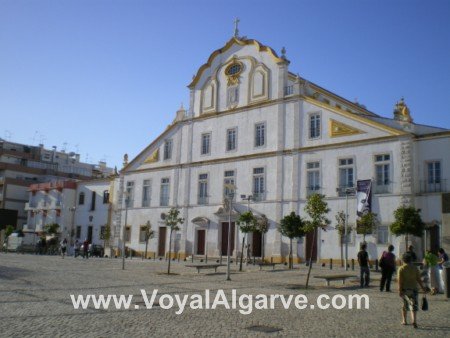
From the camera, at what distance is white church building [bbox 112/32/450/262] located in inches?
1225

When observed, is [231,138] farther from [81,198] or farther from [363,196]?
[81,198]

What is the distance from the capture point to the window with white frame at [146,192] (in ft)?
152

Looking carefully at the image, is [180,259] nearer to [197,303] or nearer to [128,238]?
[128,238]

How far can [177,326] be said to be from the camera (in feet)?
32.2

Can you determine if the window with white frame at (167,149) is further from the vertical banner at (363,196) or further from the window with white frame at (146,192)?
the vertical banner at (363,196)

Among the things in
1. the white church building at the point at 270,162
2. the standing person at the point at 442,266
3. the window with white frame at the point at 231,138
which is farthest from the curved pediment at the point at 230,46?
the standing person at the point at 442,266

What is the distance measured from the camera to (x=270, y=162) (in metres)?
37.5

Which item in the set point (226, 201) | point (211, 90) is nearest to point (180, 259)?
point (226, 201)

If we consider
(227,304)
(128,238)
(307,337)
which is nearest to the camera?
(307,337)

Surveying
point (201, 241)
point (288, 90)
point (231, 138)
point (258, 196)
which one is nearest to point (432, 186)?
point (258, 196)

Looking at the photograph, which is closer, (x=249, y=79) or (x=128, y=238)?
(x=249, y=79)

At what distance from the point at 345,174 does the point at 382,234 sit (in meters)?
4.78

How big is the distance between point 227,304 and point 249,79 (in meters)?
29.3

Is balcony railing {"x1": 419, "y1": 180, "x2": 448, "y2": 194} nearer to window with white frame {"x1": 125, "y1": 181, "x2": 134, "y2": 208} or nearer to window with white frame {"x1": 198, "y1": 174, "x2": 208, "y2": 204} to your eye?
window with white frame {"x1": 198, "y1": 174, "x2": 208, "y2": 204}
